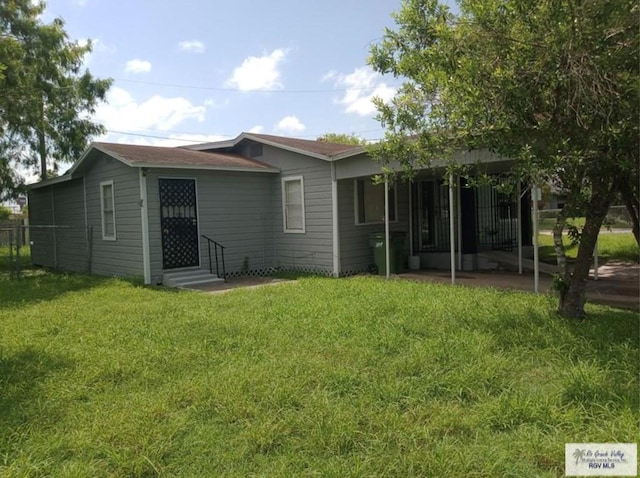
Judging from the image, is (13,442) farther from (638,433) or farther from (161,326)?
(638,433)

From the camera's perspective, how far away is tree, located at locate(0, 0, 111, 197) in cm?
1600

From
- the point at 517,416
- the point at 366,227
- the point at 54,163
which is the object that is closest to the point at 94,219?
the point at 366,227

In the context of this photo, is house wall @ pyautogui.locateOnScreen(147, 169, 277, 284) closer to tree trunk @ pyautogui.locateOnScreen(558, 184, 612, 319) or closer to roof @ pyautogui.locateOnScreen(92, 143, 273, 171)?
roof @ pyautogui.locateOnScreen(92, 143, 273, 171)

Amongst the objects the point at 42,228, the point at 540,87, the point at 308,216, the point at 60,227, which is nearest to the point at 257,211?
the point at 308,216

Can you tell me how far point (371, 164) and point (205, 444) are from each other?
7.61 m

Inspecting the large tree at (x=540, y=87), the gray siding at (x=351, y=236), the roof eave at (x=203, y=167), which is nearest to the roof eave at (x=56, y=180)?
the roof eave at (x=203, y=167)

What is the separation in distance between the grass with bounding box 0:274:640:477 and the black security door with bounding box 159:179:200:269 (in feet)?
12.9

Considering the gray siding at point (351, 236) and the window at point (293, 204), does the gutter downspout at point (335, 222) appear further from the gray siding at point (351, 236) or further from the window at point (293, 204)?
the window at point (293, 204)

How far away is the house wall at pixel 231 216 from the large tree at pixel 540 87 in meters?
6.15

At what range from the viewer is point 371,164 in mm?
10141

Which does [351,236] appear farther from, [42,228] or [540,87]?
[42,228]

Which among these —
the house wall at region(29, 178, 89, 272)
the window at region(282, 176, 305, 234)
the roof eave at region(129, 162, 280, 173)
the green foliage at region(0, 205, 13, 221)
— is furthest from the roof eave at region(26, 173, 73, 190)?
the green foliage at region(0, 205, 13, 221)

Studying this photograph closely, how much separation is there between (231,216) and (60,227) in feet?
15.5

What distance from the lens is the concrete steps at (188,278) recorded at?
10.5 m
